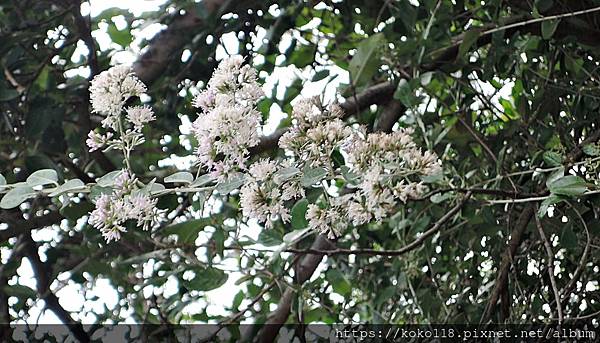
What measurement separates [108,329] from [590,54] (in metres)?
0.66

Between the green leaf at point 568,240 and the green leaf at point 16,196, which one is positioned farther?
the green leaf at point 568,240

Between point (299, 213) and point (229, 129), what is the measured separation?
0.49ft

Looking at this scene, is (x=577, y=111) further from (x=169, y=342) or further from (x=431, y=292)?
(x=169, y=342)

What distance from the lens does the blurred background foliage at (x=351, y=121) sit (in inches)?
34.3

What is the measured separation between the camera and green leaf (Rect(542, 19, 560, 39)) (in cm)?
77

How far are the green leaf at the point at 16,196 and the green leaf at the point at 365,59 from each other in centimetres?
31

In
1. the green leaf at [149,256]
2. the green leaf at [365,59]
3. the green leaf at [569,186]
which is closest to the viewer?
the green leaf at [569,186]

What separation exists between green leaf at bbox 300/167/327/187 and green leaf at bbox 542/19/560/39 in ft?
1.21

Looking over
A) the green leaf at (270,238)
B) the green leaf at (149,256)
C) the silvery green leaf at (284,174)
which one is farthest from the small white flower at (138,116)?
the green leaf at (149,256)

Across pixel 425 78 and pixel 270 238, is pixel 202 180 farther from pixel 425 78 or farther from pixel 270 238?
pixel 425 78

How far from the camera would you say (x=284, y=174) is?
1.61 ft

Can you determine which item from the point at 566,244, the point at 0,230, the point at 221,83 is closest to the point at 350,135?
the point at 221,83

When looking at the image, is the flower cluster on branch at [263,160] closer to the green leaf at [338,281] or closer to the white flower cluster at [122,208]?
the white flower cluster at [122,208]

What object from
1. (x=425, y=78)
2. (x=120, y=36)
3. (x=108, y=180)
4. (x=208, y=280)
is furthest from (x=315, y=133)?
(x=120, y=36)
